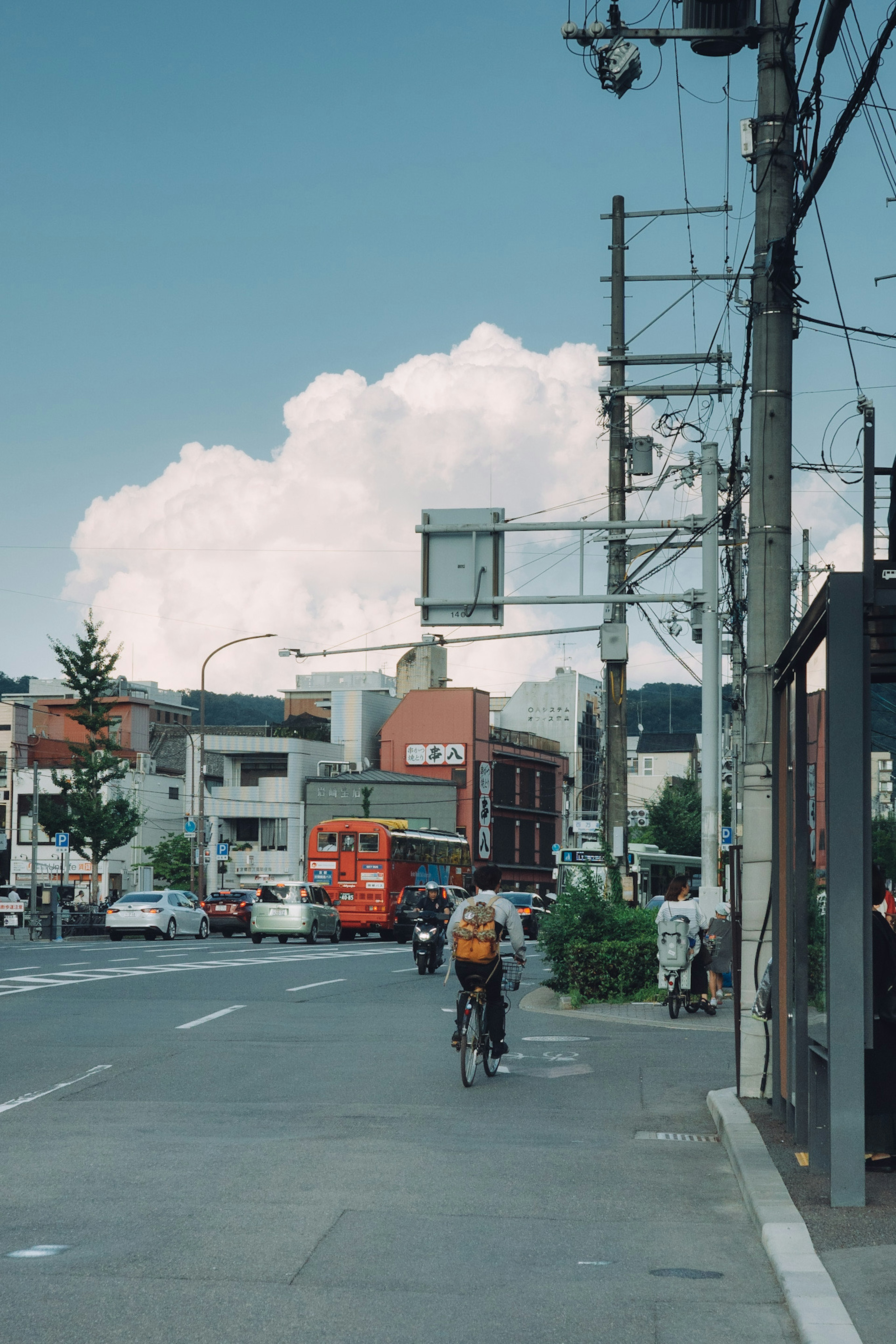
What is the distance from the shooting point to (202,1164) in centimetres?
890

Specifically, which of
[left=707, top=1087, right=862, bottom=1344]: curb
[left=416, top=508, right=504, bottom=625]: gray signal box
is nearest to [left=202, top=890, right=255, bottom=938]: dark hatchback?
[left=416, top=508, right=504, bottom=625]: gray signal box

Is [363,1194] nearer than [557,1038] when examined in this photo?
Yes

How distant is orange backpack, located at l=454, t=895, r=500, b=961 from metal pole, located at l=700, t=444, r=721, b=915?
814 cm

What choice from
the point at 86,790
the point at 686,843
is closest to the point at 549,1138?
the point at 86,790

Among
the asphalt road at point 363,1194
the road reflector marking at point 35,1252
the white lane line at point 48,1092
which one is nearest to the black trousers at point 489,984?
the asphalt road at point 363,1194

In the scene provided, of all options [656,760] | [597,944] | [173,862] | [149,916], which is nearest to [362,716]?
[173,862]

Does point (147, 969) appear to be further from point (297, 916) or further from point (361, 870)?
point (361, 870)

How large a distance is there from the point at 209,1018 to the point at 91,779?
42552 mm

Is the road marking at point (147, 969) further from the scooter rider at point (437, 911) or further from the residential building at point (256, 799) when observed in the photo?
the residential building at point (256, 799)

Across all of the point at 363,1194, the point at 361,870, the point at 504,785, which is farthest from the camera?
the point at 504,785

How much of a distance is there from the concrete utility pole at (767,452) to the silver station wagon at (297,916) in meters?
33.9

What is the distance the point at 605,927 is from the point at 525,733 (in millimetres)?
85636

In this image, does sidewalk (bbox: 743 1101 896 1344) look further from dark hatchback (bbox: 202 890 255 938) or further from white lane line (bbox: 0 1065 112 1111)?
dark hatchback (bbox: 202 890 255 938)

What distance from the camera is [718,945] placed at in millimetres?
20531
